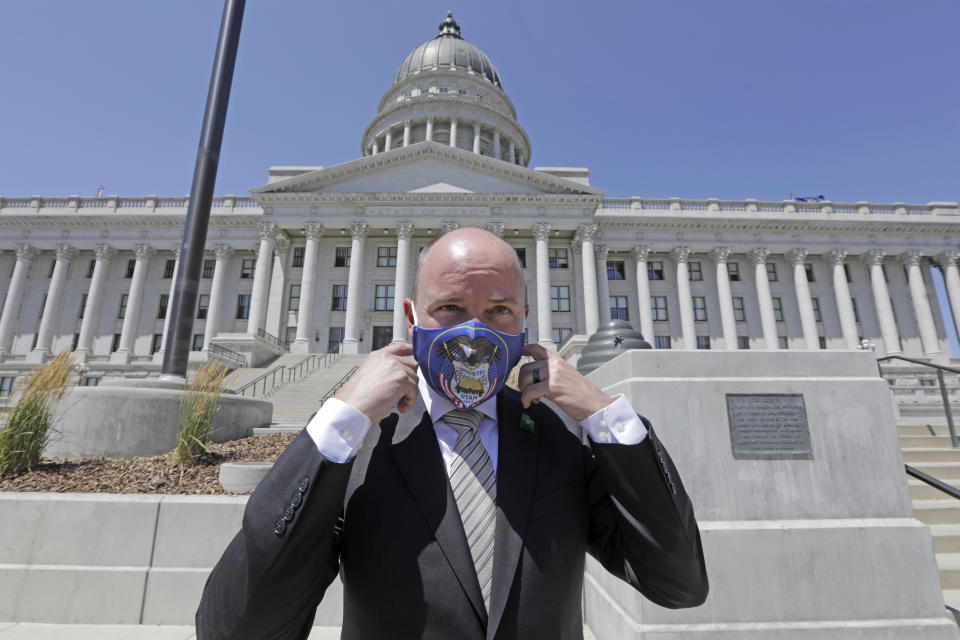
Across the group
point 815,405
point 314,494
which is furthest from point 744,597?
point 314,494

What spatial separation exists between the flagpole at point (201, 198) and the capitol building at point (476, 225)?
2607cm

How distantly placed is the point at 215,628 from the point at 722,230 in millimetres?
46658

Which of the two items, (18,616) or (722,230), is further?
(722,230)

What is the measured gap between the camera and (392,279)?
39375mm

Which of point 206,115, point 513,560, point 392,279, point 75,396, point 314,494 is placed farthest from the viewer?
point 392,279

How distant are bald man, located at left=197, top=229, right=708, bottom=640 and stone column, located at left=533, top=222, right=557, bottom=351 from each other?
105 feet

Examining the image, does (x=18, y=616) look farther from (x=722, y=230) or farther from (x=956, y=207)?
(x=956, y=207)

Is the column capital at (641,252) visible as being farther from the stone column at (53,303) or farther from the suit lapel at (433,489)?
the stone column at (53,303)

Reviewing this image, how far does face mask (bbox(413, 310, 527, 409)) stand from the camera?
1.76 meters

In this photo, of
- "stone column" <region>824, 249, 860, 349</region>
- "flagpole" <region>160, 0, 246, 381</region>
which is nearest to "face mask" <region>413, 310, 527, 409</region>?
"flagpole" <region>160, 0, 246, 381</region>

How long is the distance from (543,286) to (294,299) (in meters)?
21.4

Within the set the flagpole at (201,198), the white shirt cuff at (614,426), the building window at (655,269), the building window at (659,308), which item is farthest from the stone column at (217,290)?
the white shirt cuff at (614,426)

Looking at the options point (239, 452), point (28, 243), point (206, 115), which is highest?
point (28, 243)

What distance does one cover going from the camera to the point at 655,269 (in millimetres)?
42188
